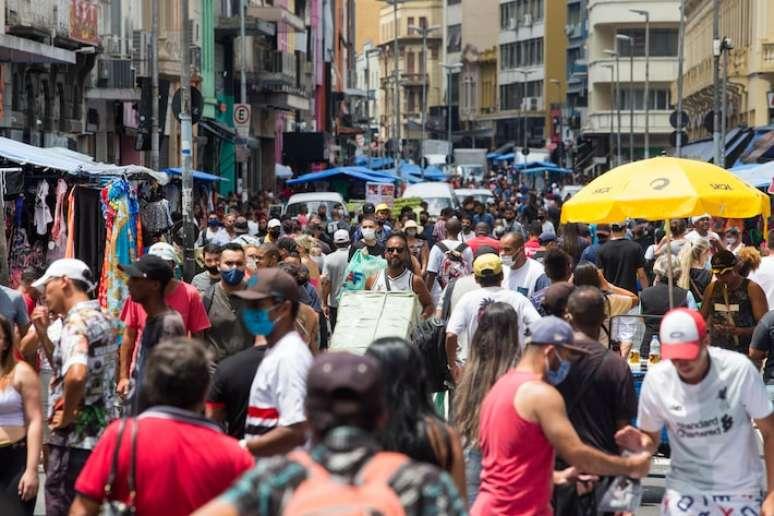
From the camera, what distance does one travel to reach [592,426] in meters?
8.16

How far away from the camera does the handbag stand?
19.5 ft

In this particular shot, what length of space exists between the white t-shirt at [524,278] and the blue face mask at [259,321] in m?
6.64

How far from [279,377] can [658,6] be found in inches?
3691

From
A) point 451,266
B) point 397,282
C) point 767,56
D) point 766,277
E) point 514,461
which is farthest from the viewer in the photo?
point 767,56

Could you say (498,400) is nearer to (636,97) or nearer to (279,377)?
(279,377)

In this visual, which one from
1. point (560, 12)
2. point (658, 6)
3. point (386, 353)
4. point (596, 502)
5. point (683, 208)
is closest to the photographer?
point (386, 353)

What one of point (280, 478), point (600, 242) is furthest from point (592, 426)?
point (600, 242)

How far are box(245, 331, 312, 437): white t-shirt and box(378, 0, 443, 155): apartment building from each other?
508 feet

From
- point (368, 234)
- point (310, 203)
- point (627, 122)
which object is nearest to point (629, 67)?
point (627, 122)

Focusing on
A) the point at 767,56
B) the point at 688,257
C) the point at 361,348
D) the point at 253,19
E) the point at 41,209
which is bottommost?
the point at 361,348

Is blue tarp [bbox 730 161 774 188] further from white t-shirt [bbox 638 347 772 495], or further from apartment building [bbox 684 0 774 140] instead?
white t-shirt [bbox 638 347 772 495]

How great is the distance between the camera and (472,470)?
8266mm

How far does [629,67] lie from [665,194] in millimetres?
90339

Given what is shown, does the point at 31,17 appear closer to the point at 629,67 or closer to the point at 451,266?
the point at 451,266
